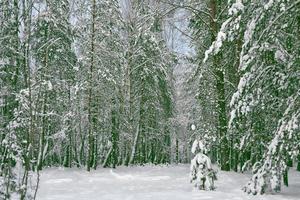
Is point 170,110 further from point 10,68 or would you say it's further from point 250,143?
point 250,143

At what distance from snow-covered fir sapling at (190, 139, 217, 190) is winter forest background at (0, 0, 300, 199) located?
1.77 ft

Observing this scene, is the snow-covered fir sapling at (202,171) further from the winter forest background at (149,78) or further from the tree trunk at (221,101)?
the tree trunk at (221,101)

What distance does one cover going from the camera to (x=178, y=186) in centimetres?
1302

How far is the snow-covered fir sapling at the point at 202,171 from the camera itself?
11.5m

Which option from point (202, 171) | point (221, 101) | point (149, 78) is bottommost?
point (202, 171)

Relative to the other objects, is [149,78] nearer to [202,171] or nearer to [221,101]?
[221,101]

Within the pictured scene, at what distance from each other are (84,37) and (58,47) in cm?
253

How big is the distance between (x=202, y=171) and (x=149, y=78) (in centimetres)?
1664

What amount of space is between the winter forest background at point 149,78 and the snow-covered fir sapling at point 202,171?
1.77 feet

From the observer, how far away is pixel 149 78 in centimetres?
2784

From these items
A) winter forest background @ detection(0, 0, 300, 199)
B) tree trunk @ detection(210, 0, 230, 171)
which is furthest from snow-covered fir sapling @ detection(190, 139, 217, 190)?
tree trunk @ detection(210, 0, 230, 171)

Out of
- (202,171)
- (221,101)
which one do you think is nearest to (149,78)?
(221,101)

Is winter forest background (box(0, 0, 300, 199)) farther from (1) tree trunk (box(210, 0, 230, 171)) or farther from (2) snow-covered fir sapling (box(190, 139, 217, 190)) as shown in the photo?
(2) snow-covered fir sapling (box(190, 139, 217, 190))

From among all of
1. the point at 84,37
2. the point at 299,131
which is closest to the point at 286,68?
the point at 299,131
